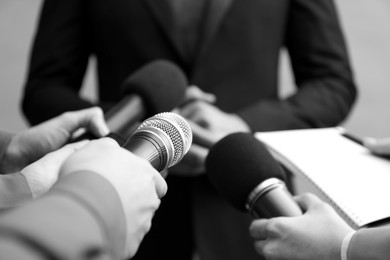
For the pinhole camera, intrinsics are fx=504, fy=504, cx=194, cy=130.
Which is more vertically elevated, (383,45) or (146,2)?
(146,2)

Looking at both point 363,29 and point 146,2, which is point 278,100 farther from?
point 363,29

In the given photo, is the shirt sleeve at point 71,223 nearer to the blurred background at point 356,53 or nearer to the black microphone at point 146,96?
the black microphone at point 146,96

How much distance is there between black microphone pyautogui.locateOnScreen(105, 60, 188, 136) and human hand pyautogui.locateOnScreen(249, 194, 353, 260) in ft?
0.79

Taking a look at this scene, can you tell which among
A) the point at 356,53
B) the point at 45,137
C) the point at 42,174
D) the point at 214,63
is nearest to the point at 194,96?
the point at 214,63

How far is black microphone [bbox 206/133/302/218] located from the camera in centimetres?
58

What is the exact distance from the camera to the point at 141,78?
77 centimetres

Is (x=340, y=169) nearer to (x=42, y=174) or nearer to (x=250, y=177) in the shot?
(x=250, y=177)

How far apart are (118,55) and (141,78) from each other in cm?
23

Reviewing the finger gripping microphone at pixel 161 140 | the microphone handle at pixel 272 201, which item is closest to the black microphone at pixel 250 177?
the microphone handle at pixel 272 201

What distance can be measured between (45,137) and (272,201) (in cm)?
35

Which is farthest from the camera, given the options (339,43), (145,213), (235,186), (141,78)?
(339,43)

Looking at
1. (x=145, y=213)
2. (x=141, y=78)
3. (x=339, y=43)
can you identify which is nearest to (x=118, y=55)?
(x=141, y=78)

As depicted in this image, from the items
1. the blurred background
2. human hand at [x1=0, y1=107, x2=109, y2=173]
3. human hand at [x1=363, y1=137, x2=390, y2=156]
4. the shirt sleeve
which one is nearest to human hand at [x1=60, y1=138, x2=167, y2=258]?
the shirt sleeve

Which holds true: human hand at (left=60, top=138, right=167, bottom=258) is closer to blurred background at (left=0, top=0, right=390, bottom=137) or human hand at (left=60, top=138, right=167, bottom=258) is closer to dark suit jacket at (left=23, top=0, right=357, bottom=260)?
dark suit jacket at (left=23, top=0, right=357, bottom=260)
